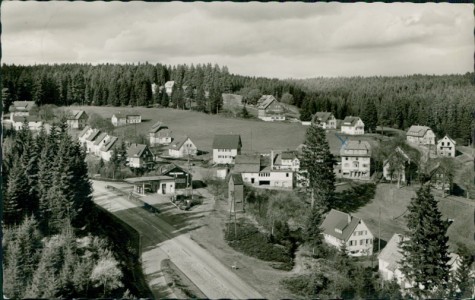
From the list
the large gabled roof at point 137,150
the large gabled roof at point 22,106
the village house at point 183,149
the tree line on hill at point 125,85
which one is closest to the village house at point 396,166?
the village house at point 183,149

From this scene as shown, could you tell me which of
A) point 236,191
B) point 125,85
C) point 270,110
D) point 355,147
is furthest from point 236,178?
point 270,110

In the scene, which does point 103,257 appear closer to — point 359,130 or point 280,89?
point 359,130

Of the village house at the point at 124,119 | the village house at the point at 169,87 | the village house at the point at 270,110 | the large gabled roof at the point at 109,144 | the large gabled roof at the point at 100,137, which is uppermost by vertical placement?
the village house at the point at 169,87

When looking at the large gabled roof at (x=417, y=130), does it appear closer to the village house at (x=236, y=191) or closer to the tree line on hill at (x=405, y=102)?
the tree line on hill at (x=405, y=102)

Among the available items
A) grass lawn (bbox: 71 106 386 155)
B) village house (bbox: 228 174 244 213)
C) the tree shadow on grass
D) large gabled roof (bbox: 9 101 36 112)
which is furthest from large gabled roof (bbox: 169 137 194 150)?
the tree shadow on grass

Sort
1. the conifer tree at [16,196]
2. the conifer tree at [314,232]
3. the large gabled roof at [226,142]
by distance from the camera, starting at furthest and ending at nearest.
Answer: the large gabled roof at [226,142]
the conifer tree at [314,232]
the conifer tree at [16,196]

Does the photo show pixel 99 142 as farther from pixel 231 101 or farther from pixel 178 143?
pixel 231 101

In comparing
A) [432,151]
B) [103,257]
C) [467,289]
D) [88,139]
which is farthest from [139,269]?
[432,151]
